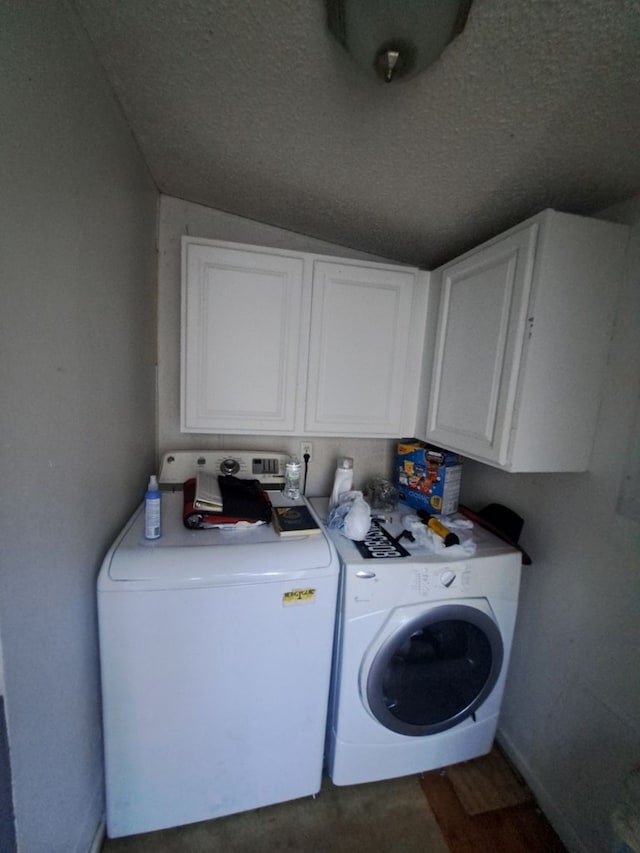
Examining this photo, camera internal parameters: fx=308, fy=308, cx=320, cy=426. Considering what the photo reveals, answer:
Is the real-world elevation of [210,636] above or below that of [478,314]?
below

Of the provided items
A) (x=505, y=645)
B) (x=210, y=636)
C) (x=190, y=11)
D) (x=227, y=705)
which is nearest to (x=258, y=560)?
(x=210, y=636)

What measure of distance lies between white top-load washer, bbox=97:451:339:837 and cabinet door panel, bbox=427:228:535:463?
2.26 ft

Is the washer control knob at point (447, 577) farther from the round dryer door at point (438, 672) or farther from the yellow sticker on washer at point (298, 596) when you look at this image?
the yellow sticker on washer at point (298, 596)

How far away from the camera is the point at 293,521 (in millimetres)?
1137

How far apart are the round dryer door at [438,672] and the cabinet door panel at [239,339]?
3.27 ft

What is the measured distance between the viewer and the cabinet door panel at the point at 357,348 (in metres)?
1.37

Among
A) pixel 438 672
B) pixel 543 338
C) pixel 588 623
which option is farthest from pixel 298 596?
pixel 543 338

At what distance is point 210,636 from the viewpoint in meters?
0.92

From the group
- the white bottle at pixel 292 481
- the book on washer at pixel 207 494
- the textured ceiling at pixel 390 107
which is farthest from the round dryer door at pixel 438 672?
the textured ceiling at pixel 390 107

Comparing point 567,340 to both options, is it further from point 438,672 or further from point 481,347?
point 438,672

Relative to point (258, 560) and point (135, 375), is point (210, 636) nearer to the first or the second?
point (258, 560)

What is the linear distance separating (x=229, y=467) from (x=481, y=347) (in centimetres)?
117

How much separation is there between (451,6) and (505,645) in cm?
173

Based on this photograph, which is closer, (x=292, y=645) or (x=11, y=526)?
(x=11, y=526)
